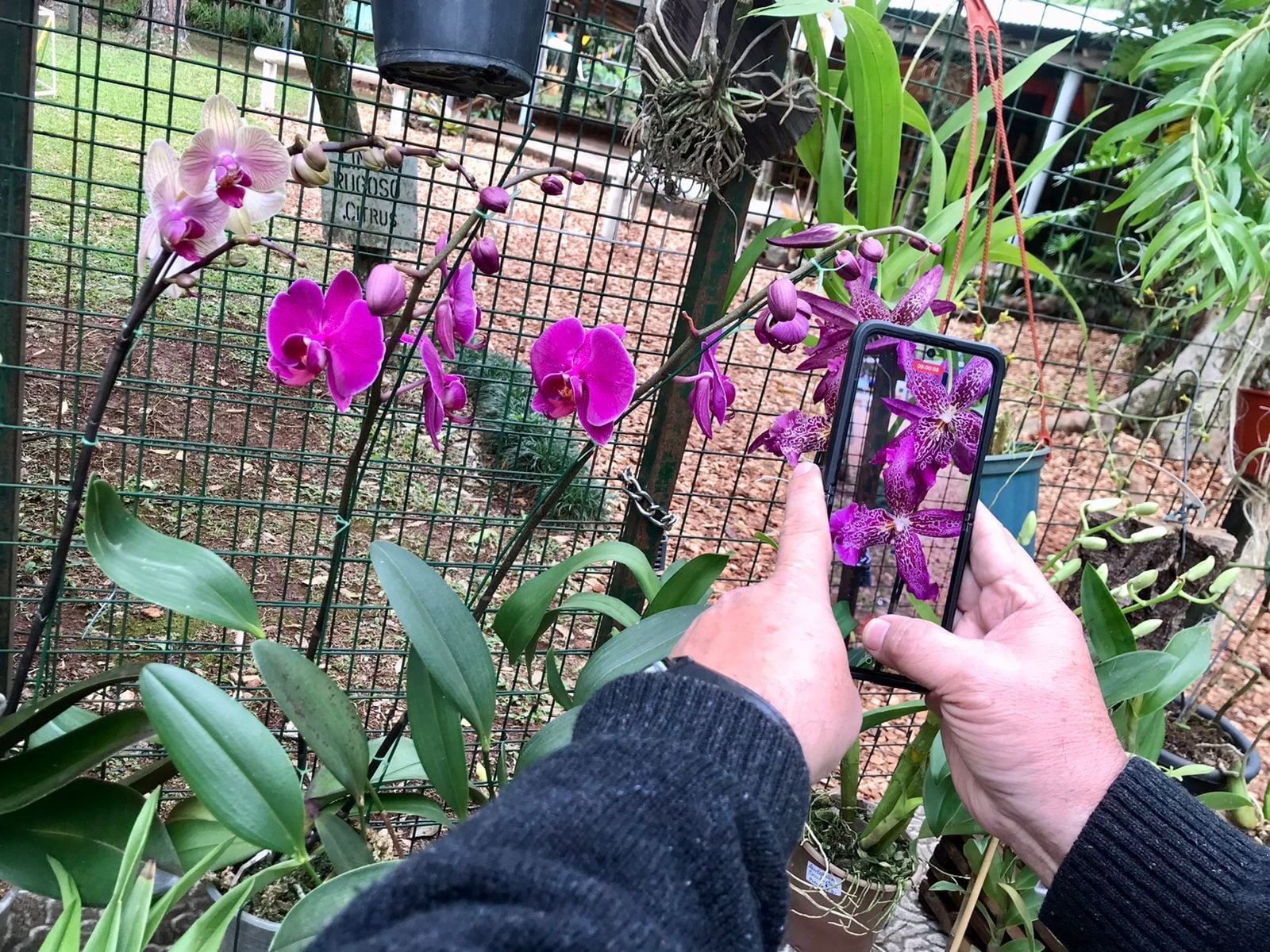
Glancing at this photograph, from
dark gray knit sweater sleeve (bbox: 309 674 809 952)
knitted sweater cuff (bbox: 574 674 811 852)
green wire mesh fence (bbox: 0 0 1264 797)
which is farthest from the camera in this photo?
green wire mesh fence (bbox: 0 0 1264 797)

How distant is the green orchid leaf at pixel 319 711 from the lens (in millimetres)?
723

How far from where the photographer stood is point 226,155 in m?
0.68

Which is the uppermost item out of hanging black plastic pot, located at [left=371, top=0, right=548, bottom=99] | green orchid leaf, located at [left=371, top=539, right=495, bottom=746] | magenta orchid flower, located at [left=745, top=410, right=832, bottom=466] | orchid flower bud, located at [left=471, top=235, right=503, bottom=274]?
hanging black plastic pot, located at [left=371, top=0, right=548, bottom=99]

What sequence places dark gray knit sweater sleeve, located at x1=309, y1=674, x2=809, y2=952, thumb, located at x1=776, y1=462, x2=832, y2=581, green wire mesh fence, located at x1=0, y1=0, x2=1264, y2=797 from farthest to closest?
green wire mesh fence, located at x1=0, y1=0, x2=1264, y2=797 < thumb, located at x1=776, y1=462, x2=832, y2=581 < dark gray knit sweater sleeve, located at x1=309, y1=674, x2=809, y2=952

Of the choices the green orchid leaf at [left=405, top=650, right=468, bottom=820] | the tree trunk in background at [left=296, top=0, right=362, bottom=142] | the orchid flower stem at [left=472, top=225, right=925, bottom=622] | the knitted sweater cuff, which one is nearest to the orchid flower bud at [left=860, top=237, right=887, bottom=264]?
the orchid flower stem at [left=472, top=225, right=925, bottom=622]

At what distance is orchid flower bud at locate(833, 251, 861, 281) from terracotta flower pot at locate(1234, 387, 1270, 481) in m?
1.74

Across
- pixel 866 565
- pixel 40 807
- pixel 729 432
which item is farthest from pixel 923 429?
pixel 729 432

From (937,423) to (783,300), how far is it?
173 millimetres

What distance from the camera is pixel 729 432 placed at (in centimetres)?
318

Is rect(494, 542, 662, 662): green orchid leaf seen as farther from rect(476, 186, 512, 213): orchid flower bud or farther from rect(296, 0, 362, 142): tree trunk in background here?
rect(296, 0, 362, 142): tree trunk in background

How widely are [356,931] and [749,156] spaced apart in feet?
3.43

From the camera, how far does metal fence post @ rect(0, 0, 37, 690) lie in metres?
1.03

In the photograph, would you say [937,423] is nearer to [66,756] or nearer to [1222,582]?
[1222,582]

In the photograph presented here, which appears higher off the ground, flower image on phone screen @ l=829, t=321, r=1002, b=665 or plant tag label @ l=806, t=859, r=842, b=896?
flower image on phone screen @ l=829, t=321, r=1002, b=665
